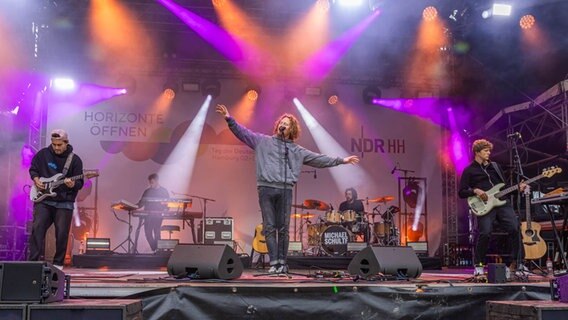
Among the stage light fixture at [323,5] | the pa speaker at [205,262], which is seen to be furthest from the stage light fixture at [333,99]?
the pa speaker at [205,262]

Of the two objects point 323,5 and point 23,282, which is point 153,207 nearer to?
point 323,5

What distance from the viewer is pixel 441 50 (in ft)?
44.4

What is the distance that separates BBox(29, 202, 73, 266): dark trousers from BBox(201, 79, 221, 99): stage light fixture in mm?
7898

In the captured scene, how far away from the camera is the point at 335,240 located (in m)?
11.4

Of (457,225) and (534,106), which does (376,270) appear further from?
(457,225)

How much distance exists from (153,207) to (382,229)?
511cm

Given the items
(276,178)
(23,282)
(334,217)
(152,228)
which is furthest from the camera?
(152,228)

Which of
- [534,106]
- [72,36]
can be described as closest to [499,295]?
[534,106]

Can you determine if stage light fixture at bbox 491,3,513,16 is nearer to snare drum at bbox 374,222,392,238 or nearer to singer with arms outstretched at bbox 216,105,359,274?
snare drum at bbox 374,222,392,238

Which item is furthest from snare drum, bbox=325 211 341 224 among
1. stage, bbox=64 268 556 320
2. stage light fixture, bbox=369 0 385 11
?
stage, bbox=64 268 556 320

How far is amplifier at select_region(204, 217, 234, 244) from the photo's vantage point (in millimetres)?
11867

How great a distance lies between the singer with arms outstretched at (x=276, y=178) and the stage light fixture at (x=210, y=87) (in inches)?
317

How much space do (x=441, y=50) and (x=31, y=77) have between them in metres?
9.47

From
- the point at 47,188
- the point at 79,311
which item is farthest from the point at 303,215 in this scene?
the point at 79,311
